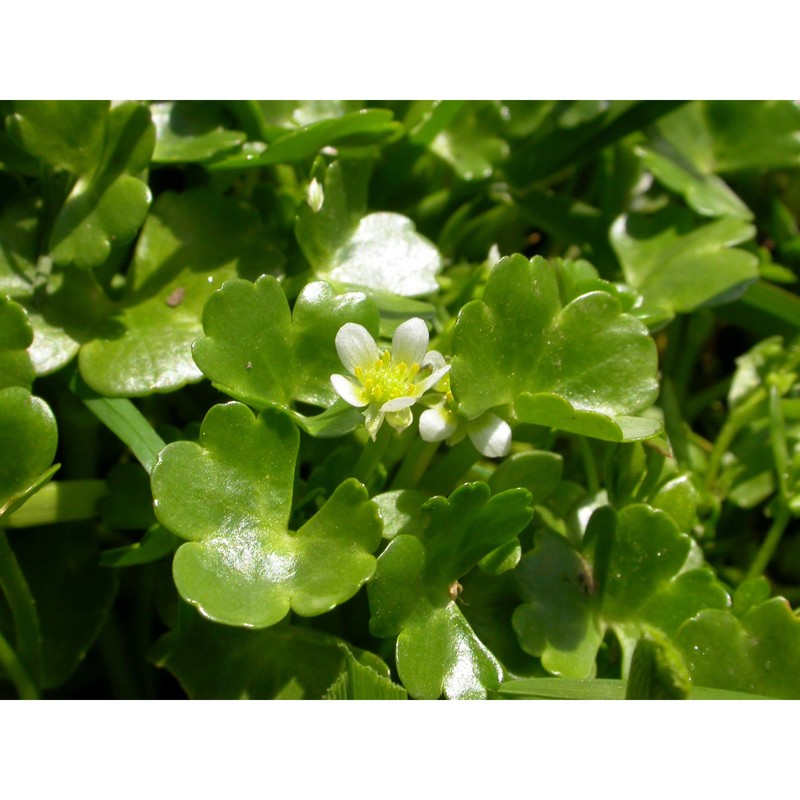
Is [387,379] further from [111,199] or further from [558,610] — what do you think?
[111,199]

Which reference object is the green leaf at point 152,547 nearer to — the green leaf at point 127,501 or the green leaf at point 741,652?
the green leaf at point 127,501

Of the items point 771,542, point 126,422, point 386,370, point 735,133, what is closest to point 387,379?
point 386,370

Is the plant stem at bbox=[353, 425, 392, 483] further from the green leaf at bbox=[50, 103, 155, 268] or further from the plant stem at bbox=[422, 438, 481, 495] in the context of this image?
the green leaf at bbox=[50, 103, 155, 268]

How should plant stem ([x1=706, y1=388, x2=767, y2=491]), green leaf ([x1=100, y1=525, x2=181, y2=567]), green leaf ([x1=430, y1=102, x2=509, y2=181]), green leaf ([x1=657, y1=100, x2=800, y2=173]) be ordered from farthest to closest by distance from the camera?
green leaf ([x1=657, y1=100, x2=800, y2=173]) < green leaf ([x1=430, y1=102, x2=509, y2=181]) < plant stem ([x1=706, y1=388, x2=767, y2=491]) < green leaf ([x1=100, y1=525, x2=181, y2=567])

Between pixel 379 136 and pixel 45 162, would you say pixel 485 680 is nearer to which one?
pixel 379 136

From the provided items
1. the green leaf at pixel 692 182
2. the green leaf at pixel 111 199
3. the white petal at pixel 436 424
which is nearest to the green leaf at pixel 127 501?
the green leaf at pixel 111 199

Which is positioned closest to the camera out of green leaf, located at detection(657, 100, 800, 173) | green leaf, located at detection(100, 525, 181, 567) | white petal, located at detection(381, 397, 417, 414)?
white petal, located at detection(381, 397, 417, 414)

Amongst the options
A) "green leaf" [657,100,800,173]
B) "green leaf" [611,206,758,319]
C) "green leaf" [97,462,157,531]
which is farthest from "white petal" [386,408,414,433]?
"green leaf" [657,100,800,173]
